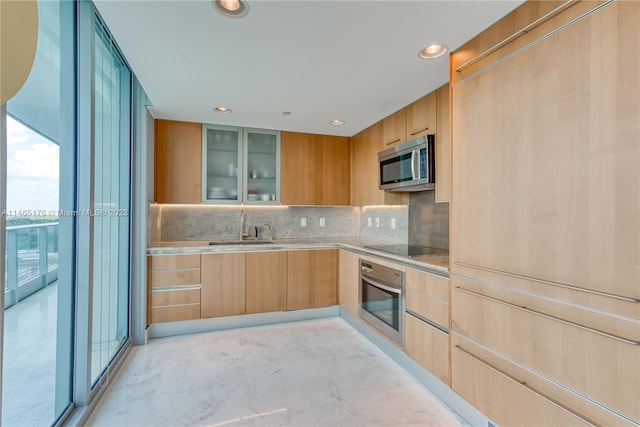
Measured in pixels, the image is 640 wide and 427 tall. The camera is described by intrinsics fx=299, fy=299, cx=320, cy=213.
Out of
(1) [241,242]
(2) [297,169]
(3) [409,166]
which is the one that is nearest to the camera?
(3) [409,166]

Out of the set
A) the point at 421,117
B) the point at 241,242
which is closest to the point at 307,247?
the point at 241,242

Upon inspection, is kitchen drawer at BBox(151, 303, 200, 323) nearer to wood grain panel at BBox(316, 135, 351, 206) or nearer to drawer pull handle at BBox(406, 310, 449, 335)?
wood grain panel at BBox(316, 135, 351, 206)

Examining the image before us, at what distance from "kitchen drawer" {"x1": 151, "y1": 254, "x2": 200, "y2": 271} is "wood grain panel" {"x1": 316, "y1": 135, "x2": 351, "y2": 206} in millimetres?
1576

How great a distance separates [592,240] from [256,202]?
300 centimetres

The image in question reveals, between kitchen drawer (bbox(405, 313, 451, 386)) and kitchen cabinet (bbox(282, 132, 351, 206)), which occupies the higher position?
kitchen cabinet (bbox(282, 132, 351, 206))

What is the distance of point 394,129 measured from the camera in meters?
2.93

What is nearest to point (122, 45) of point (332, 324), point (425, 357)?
point (425, 357)

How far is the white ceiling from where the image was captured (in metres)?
1.45

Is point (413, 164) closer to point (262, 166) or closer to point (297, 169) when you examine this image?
point (297, 169)

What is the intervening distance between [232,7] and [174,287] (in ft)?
8.17

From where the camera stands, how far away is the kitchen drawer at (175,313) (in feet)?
9.45

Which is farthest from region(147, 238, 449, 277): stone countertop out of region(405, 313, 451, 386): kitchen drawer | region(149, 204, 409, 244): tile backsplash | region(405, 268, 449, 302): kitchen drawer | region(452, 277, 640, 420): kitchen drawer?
region(405, 313, 451, 386): kitchen drawer

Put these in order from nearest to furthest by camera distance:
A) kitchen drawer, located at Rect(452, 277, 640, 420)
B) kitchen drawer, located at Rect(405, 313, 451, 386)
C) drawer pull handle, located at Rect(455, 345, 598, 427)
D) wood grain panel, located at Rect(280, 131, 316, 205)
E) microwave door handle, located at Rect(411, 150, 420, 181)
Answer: kitchen drawer, located at Rect(452, 277, 640, 420)
drawer pull handle, located at Rect(455, 345, 598, 427)
kitchen drawer, located at Rect(405, 313, 451, 386)
microwave door handle, located at Rect(411, 150, 420, 181)
wood grain panel, located at Rect(280, 131, 316, 205)

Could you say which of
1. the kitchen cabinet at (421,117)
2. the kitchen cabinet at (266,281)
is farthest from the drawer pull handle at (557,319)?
the kitchen cabinet at (266,281)
